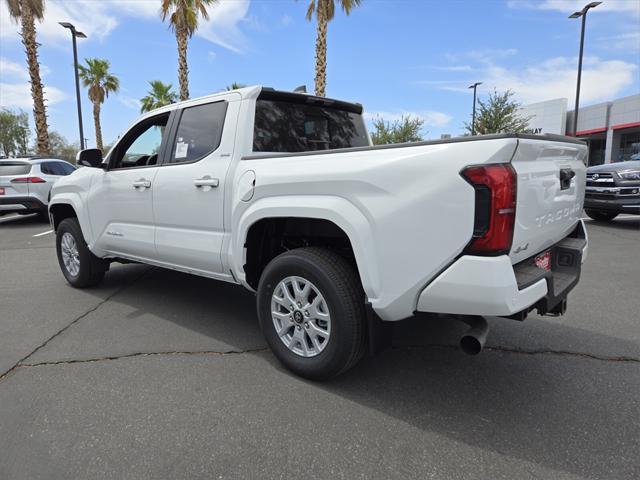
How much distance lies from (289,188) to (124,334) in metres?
2.10

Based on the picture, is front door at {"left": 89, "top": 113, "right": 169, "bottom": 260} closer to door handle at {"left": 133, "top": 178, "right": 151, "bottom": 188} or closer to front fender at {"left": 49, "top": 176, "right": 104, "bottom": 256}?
door handle at {"left": 133, "top": 178, "right": 151, "bottom": 188}

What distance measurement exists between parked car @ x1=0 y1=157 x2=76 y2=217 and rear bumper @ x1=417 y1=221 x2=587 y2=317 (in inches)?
439

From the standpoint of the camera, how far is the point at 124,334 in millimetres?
3797

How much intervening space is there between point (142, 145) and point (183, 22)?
17.8 m

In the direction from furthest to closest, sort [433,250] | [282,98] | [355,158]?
[282,98] → [355,158] → [433,250]

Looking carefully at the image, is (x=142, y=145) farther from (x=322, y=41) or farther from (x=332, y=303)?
(x=322, y=41)

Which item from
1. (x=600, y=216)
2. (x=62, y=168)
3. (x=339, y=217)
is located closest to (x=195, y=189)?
(x=339, y=217)

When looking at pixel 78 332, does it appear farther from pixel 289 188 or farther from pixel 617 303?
pixel 617 303

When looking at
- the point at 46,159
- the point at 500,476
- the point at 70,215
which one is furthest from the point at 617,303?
the point at 46,159

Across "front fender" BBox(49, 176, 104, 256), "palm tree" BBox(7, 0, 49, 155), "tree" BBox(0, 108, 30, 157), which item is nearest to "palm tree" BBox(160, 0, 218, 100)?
"palm tree" BBox(7, 0, 49, 155)

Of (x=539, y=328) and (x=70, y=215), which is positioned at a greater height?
(x=70, y=215)

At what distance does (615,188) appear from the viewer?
30.8 feet

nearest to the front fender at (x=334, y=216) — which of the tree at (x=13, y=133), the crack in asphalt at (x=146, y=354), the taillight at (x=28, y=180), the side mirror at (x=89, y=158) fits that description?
the crack in asphalt at (x=146, y=354)

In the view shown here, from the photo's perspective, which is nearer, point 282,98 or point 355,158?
point 355,158
